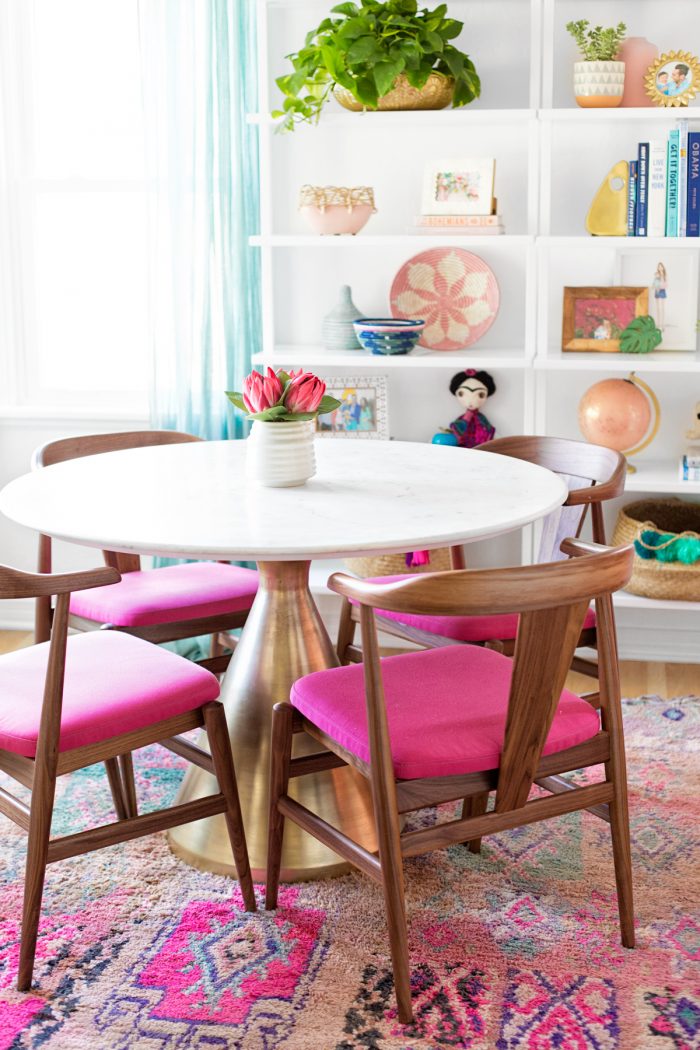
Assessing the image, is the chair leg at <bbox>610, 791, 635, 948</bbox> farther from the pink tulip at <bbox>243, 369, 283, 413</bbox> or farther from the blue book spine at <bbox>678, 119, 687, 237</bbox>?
the blue book spine at <bbox>678, 119, 687, 237</bbox>

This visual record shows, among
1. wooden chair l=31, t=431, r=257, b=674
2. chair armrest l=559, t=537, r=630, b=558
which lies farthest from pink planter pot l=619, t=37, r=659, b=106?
wooden chair l=31, t=431, r=257, b=674

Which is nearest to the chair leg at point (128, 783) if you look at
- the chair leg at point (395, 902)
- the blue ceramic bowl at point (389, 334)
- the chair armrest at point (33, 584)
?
the chair armrest at point (33, 584)

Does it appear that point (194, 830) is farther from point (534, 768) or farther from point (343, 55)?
point (343, 55)

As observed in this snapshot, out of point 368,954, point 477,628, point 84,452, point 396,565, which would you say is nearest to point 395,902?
point 368,954

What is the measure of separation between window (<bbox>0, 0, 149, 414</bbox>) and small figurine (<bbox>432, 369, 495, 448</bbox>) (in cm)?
102

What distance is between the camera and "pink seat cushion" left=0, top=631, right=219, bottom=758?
1926mm

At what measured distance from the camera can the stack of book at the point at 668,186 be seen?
3.26m

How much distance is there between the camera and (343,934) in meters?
2.13

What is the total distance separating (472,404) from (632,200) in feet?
2.55

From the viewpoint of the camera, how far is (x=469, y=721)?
1.88 meters

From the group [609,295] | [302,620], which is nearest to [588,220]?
[609,295]

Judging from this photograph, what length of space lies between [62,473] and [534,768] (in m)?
1.23

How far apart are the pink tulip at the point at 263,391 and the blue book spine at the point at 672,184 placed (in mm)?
1529

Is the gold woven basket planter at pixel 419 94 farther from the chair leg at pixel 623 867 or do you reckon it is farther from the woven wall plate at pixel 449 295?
the chair leg at pixel 623 867
